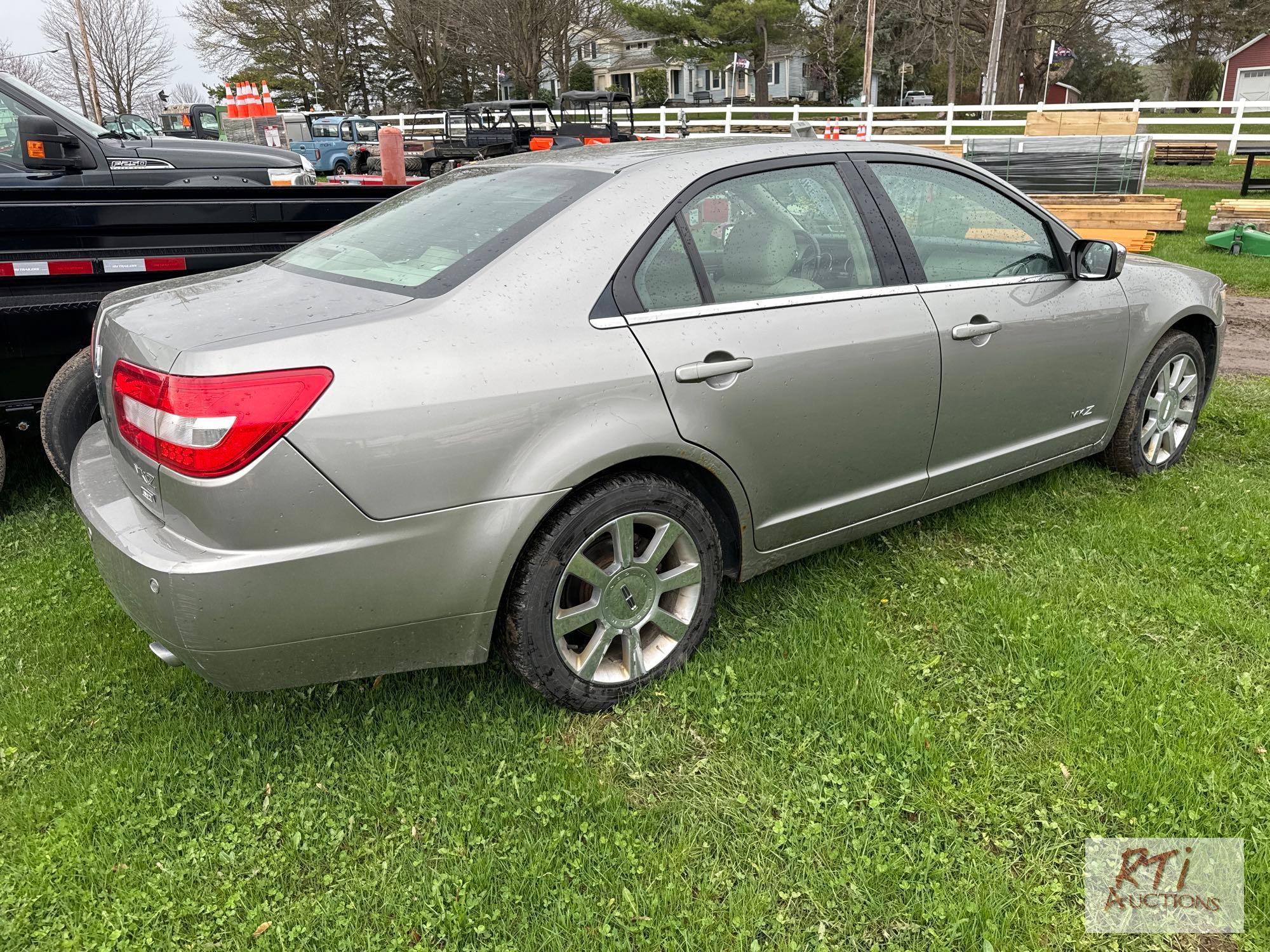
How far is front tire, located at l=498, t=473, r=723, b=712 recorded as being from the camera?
2.58 meters

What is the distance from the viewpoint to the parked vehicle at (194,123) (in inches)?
722

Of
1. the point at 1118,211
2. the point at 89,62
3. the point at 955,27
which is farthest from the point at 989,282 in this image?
the point at 89,62

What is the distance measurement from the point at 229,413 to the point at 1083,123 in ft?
57.2

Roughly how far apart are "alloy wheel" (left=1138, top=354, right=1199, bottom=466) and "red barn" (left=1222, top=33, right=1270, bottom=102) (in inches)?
2075

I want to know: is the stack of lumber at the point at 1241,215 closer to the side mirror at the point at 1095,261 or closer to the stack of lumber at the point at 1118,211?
the stack of lumber at the point at 1118,211

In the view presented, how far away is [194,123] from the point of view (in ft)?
64.0

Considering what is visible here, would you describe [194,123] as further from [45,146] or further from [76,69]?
[76,69]

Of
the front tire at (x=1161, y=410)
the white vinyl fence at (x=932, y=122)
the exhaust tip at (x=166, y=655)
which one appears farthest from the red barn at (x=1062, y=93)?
the exhaust tip at (x=166, y=655)

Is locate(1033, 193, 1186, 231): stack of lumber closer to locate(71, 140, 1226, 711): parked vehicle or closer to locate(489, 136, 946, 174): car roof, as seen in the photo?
locate(71, 140, 1226, 711): parked vehicle

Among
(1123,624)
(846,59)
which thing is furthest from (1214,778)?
(846,59)

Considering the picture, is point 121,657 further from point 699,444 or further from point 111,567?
point 699,444

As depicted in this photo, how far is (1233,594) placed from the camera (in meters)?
3.45

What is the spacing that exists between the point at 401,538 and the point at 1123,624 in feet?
8.06

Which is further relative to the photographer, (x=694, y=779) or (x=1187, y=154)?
(x=1187, y=154)
